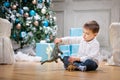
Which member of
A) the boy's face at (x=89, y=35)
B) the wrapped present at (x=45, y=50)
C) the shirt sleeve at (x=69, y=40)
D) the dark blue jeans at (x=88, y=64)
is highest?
the boy's face at (x=89, y=35)

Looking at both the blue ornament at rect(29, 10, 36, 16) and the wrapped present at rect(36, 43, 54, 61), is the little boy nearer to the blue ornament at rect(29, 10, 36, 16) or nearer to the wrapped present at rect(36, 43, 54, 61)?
the wrapped present at rect(36, 43, 54, 61)

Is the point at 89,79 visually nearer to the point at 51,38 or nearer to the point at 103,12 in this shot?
the point at 51,38

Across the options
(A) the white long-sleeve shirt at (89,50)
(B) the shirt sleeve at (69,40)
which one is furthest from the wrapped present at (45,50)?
(A) the white long-sleeve shirt at (89,50)

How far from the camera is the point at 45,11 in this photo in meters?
4.29

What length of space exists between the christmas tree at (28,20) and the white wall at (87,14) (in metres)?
0.69

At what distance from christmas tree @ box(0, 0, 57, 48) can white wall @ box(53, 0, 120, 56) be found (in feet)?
2.25

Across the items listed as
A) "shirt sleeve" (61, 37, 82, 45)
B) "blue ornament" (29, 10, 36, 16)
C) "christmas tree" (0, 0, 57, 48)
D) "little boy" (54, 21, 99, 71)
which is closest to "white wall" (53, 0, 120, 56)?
"christmas tree" (0, 0, 57, 48)

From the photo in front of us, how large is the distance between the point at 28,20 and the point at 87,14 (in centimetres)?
113

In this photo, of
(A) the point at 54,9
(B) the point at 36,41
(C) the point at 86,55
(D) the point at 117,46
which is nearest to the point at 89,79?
(C) the point at 86,55

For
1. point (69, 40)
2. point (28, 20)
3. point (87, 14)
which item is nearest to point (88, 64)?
point (69, 40)

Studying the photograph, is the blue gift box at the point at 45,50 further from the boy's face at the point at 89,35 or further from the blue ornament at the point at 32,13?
the boy's face at the point at 89,35

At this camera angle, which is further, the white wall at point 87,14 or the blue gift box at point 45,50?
the white wall at point 87,14

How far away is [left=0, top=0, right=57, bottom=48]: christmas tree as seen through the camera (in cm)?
410

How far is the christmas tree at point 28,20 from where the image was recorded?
4102mm
